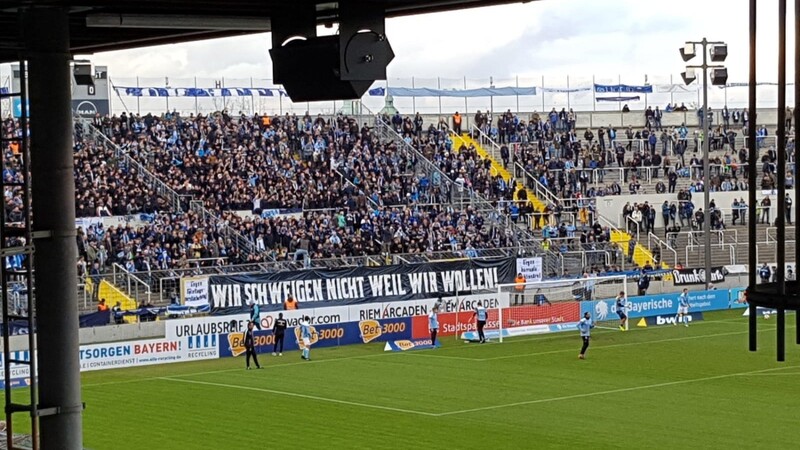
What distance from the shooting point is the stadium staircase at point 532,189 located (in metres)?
54.2

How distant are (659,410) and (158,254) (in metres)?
21.0

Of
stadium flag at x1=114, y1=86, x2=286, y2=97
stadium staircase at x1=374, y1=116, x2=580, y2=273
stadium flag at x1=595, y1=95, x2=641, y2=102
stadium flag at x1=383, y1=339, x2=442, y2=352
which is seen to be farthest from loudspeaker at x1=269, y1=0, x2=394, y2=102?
stadium flag at x1=595, y1=95, x2=641, y2=102

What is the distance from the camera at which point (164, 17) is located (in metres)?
11.7

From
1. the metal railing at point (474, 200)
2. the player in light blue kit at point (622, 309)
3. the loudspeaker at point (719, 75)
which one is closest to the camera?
the player in light blue kit at point (622, 309)

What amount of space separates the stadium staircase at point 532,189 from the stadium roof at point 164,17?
41394 mm

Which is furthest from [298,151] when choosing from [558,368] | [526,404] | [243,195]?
[526,404]

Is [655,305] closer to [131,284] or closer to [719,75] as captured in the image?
[719,75]

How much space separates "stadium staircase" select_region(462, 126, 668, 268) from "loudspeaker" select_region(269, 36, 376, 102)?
43990 mm

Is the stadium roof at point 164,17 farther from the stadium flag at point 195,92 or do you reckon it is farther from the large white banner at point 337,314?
the stadium flag at point 195,92

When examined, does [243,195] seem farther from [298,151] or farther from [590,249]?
[590,249]

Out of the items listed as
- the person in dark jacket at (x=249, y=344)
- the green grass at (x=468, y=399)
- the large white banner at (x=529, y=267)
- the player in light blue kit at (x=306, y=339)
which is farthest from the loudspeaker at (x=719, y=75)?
the person in dark jacket at (x=249, y=344)

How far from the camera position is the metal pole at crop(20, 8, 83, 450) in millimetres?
11703

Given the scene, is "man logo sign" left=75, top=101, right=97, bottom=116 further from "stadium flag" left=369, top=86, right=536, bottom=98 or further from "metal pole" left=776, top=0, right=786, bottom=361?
"metal pole" left=776, top=0, right=786, bottom=361

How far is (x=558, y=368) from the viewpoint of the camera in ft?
115
